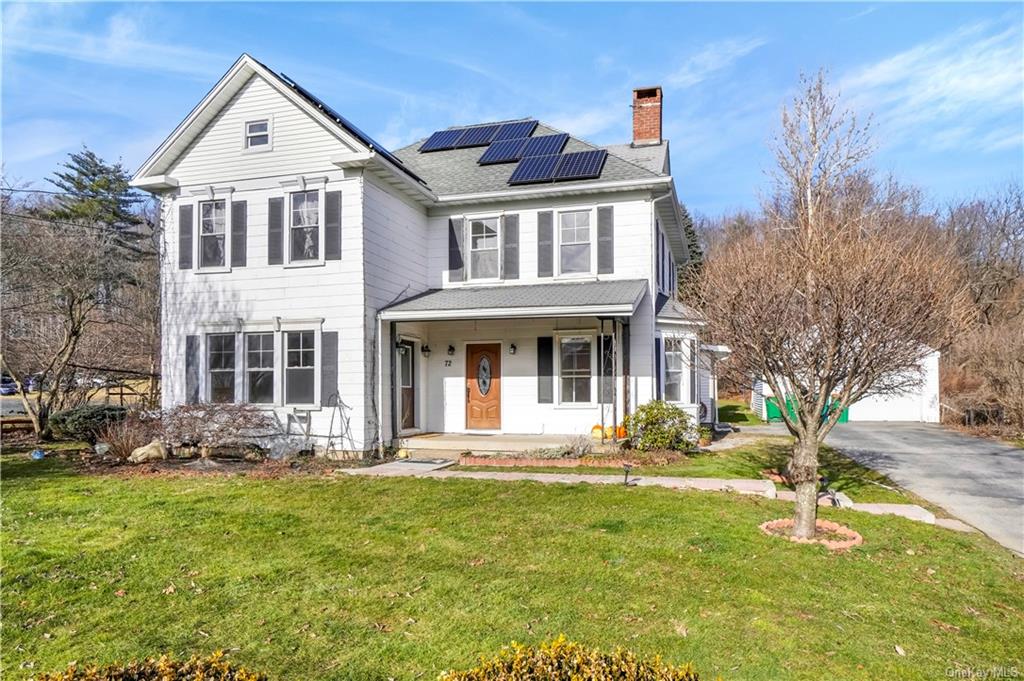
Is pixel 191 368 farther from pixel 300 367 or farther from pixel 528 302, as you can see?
pixel 528 302

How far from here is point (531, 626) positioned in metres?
4.47

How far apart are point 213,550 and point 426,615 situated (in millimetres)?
2882

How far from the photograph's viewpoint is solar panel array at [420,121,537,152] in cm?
1730

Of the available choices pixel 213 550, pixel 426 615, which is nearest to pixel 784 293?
pixel 426 615

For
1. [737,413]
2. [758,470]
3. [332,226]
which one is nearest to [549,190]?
[332,226]

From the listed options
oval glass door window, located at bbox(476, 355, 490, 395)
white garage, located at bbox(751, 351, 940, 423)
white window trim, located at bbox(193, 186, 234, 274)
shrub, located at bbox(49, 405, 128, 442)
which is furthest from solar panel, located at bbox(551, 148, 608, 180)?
white garage, located at bbox(751, 351, 940, 423)

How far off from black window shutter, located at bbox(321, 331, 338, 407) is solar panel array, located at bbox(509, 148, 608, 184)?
5.46 m

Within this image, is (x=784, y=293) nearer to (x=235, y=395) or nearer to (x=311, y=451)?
(x=311, y=451)

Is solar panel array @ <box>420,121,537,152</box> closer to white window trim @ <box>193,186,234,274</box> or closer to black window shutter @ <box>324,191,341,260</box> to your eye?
black window shutter @ <box>324,191,341,260</box>

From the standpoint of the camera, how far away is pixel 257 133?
13109mm

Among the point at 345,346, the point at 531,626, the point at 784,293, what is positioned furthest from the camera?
the point at 345,346

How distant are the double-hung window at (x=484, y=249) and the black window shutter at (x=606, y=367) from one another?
118 inches

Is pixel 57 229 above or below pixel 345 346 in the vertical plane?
above

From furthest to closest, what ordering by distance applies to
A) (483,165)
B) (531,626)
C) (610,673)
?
(483,165)
(531,626)
(610,673)
